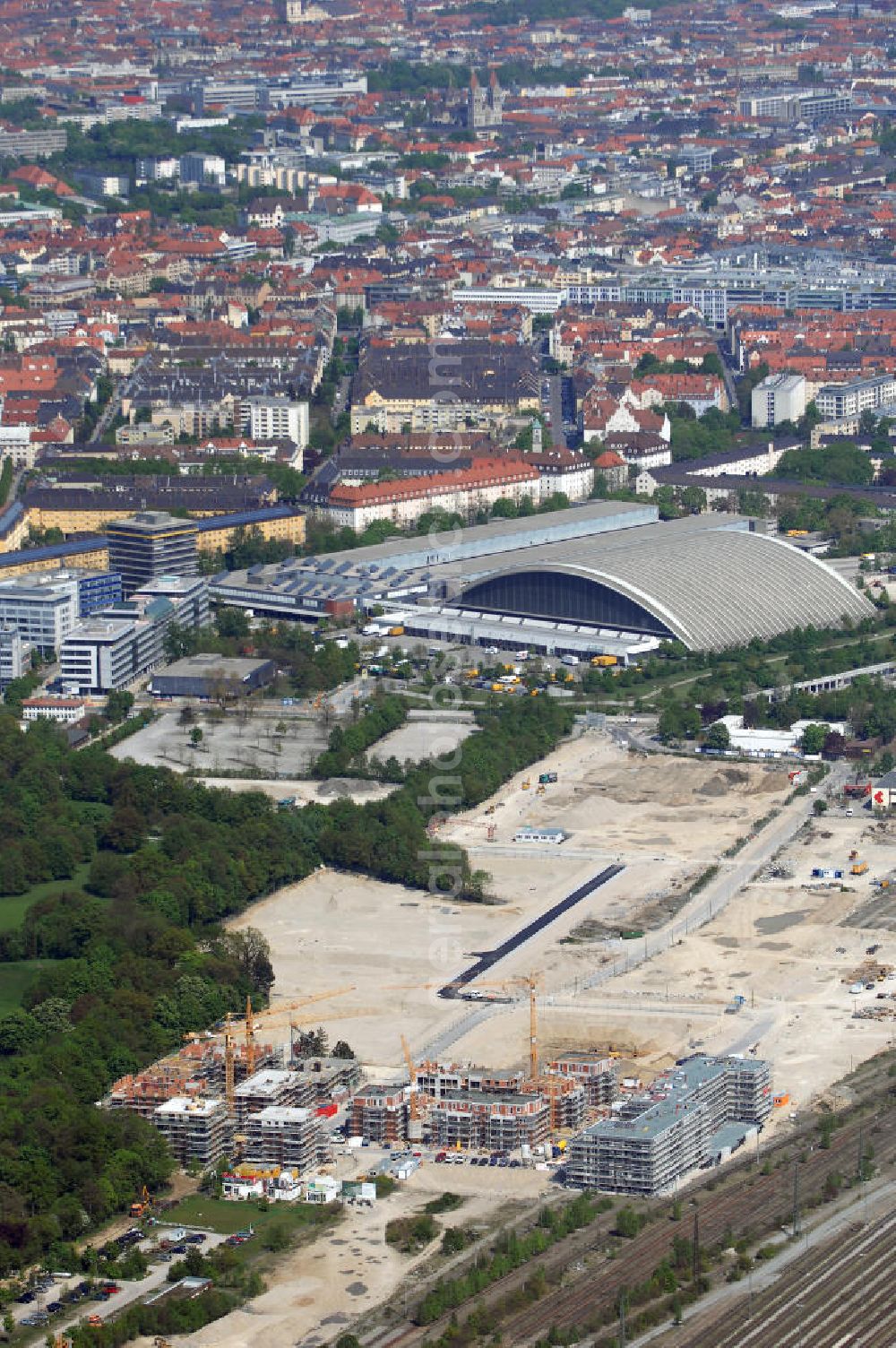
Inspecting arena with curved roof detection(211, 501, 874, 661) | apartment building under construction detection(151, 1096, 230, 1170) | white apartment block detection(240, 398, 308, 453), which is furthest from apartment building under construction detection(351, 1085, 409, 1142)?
white apartment block detection(240, 398, 308, 453)

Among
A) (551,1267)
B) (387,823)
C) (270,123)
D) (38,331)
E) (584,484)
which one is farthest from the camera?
(270,123)

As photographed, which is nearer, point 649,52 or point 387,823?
point 387,823

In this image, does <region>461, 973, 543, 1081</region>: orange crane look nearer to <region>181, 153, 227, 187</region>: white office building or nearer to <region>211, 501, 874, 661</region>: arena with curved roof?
<region>211, 501, 874, 661</region>: arena with curved roof

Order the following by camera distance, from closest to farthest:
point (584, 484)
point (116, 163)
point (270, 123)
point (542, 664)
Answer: point (542, 664), point (584, 484), point (116, 163), point (270, 123)

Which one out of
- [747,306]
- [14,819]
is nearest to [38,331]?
[747,306]

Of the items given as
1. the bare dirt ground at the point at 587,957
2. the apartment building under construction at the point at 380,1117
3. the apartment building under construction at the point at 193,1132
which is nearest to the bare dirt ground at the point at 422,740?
the bare dirt ground at the point at 587,957

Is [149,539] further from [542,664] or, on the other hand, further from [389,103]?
[389,103]

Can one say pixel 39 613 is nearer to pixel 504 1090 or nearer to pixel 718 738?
pixel 718 738

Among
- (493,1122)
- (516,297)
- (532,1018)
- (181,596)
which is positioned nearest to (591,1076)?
(493,1122)
